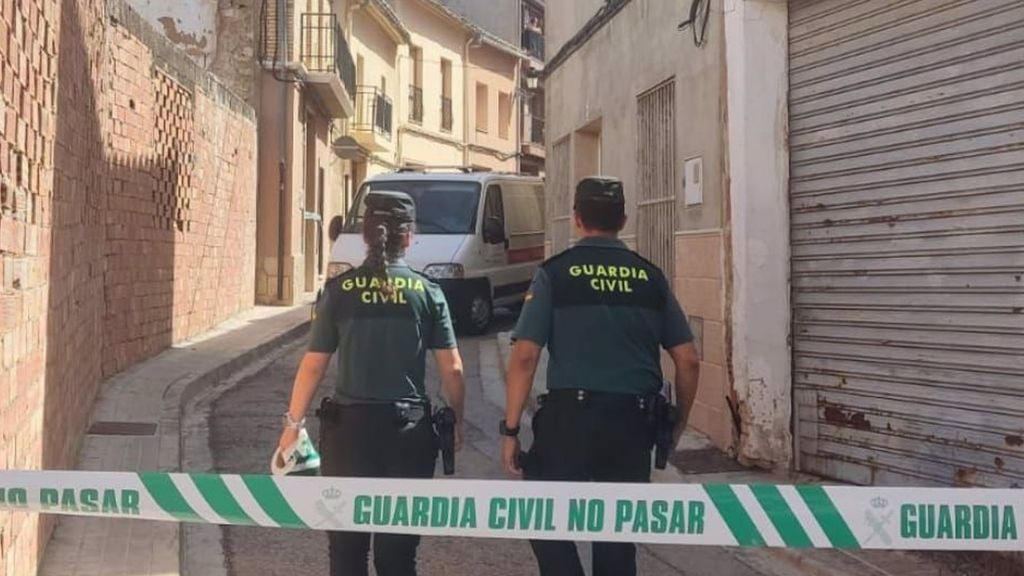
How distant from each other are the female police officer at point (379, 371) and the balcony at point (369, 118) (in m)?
24.1

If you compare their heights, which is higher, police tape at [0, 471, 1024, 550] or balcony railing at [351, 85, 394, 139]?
balcony railing at [351, 85, 394, 139]

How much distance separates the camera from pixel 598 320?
13.7ft

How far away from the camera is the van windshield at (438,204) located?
1603 cm

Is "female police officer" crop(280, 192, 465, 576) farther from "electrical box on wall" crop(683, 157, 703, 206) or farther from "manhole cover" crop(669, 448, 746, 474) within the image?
"electrical box on wall" crop(683, 157, 703, 206)

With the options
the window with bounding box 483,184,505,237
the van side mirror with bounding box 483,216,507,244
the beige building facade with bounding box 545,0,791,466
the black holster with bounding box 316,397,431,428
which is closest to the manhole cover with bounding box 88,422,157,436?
the beige building facade with bounding box 545,0,791,466

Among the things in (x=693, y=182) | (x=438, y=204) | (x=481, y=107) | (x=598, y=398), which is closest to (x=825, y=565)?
(x=598, y=398)

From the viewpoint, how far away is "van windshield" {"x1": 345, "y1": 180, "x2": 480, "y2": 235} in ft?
52.6

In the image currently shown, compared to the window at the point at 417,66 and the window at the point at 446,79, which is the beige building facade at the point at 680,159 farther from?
the window at the point at 446,79

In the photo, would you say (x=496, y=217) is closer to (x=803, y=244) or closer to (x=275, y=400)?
(x=275, y=400)

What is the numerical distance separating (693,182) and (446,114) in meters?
27.7

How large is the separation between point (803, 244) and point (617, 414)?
12.0 ft

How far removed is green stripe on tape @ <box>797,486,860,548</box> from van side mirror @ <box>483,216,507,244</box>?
1261cm

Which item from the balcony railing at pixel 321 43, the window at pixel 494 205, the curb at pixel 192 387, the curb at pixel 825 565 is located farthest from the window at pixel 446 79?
the curb at pixel 825 565

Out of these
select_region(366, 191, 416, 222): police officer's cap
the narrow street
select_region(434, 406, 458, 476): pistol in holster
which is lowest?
the narrow street
